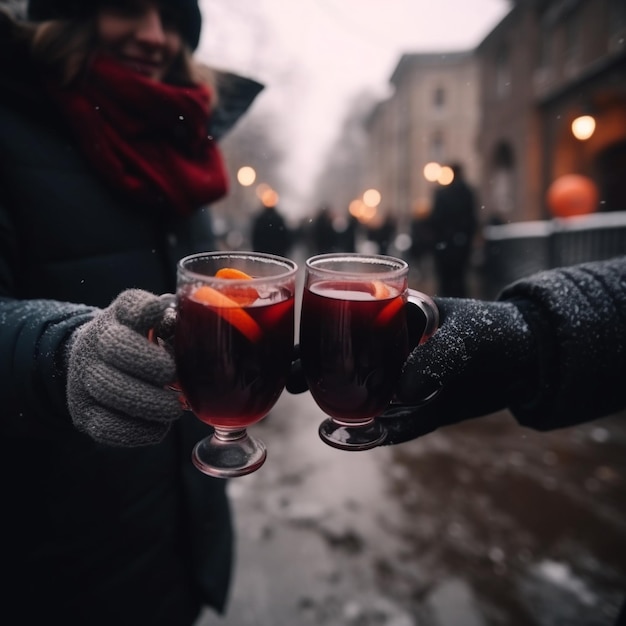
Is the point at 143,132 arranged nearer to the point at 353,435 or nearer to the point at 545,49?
the point at 353,435

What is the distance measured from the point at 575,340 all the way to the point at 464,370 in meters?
0.35

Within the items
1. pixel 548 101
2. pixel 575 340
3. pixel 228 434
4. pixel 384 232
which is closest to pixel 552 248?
pixel 575 340

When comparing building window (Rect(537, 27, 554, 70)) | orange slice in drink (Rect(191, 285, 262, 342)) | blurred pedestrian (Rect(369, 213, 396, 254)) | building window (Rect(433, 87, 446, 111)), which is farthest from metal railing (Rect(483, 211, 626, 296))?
building window (Rect(433, 87, 446, 111))

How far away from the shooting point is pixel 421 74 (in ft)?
113

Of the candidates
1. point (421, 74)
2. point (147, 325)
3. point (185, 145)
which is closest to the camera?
point (147, 325)

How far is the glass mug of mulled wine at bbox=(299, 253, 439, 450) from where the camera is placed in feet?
3.71

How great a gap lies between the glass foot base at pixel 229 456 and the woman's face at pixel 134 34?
1304 mm

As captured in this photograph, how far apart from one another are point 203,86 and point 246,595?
8.16ft

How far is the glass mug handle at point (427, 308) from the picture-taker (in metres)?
1.27

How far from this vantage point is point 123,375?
0.99 metres

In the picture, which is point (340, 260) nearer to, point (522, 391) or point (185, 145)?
point (522, 391)

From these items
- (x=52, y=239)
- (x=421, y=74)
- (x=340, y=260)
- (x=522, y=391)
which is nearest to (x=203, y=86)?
(x=52, y=239)

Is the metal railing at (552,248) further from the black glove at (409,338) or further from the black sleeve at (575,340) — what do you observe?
the black glove at (409,338)

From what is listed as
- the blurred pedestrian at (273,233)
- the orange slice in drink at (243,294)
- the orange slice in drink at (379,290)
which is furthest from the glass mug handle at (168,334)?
the blurred pedestrian at (273,233)
